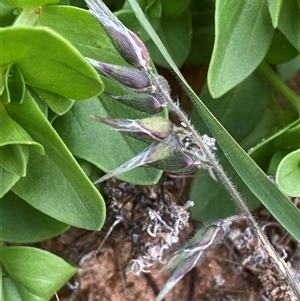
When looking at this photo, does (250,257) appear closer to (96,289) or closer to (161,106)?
(96,289)

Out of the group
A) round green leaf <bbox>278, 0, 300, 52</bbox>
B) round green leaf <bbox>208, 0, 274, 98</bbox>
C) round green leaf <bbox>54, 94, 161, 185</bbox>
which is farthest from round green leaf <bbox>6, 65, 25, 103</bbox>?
round green leaf <bbox>278, 0, 300, 52</bbox>

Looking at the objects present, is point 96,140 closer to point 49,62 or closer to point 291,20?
point 49,62

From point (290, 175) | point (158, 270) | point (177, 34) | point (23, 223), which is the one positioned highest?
point (177, 34)

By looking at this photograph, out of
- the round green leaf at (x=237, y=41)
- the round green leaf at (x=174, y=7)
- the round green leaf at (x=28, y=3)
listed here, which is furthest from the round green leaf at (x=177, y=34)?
the round green leaf at (x=28, y=3)

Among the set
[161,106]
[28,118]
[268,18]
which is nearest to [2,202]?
[28,118]

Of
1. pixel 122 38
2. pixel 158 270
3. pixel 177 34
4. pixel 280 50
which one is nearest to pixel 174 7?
pixel 177 34

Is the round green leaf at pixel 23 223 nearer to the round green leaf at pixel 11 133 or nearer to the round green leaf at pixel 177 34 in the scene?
the round green leaf at pixel 11 133

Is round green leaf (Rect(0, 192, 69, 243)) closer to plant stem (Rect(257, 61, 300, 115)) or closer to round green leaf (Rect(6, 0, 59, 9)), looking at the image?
round green leaf (Rect(6, 0, 59, 9))
